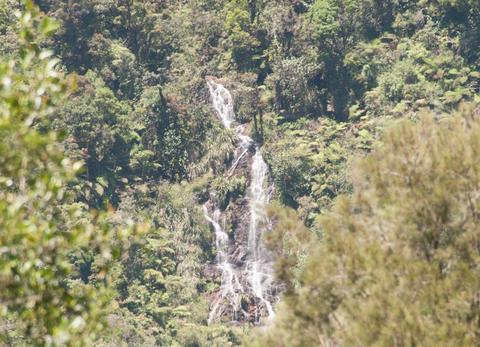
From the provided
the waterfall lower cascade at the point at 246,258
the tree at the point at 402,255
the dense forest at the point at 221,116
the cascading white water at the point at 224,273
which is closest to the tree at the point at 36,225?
the tree at the point at 402,255

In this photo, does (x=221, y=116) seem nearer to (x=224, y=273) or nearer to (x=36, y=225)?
(x=224, y=273)

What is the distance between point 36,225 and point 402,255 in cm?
404

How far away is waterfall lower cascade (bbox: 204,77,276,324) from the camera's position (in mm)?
37781

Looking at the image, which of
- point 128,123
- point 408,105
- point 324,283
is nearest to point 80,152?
point 128,123

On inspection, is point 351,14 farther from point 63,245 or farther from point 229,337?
point 63,245

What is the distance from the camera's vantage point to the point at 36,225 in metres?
5.17

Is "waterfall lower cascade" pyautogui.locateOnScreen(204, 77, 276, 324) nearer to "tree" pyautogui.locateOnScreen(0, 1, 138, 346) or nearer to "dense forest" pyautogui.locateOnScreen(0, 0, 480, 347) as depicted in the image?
"dense forest" pyautogui.locateOnScreen(0, 0, 480, 347)

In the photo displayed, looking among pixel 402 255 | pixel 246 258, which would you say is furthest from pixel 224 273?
pixel 402 255

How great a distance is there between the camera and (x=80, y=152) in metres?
38.9

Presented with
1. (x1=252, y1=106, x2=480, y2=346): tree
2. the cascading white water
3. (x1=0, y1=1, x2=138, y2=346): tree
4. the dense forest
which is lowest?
the cascading white water

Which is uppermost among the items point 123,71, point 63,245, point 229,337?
point 63,245

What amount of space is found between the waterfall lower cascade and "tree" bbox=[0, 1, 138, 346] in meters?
30.4

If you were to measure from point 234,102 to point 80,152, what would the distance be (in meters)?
10.9

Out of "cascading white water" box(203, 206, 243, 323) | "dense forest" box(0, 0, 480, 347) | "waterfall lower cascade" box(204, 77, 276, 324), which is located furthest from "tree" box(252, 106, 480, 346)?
"cascading white water" box(203, 206, 243, 323)
